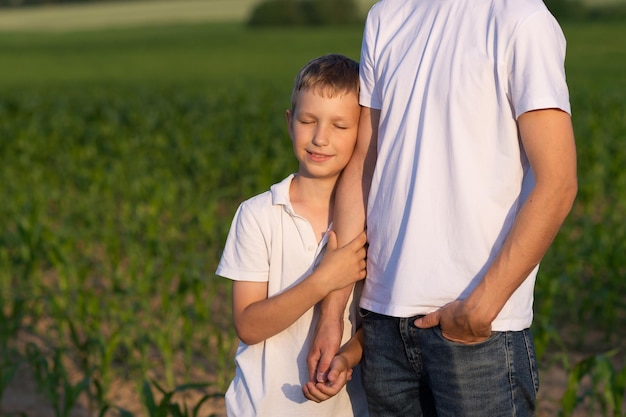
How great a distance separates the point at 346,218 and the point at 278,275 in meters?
0.23

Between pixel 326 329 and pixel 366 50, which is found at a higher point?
pixel 366 50

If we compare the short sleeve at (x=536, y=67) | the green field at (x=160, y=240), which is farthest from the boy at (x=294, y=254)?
the green field at (x=160, y=240)

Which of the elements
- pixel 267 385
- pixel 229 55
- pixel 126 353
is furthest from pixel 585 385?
pixel 229 55

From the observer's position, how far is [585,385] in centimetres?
495

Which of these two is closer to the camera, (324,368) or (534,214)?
(534,214)

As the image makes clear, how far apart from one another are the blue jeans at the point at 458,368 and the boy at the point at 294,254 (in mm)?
174

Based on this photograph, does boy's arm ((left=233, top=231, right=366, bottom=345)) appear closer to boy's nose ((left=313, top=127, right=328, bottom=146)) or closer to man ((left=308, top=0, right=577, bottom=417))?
man ((left=308, top=0, right=577, bottom=417))

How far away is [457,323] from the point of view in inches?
80.7

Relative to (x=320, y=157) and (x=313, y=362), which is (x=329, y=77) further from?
(x=313, y=362)

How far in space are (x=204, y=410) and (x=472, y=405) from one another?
275cm

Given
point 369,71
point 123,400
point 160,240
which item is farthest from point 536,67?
point 160,240

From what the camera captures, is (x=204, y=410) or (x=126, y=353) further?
(x=126, y=353)

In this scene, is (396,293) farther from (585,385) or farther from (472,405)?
(585,385)

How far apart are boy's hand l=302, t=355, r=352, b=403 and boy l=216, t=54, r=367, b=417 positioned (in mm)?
47
